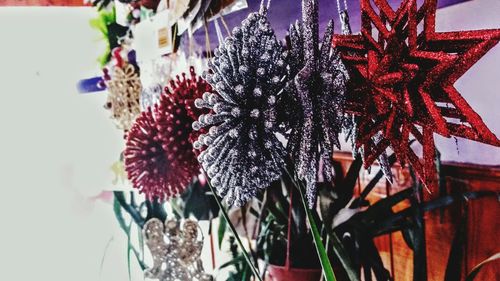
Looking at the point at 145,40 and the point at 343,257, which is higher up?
the point at 145,40

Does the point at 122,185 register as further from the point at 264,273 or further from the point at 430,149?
the point at 430,149

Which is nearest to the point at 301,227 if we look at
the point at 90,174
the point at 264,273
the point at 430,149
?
the point at 264,273

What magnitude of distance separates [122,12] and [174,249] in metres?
0.52

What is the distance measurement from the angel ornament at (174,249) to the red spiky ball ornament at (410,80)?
0.50 m

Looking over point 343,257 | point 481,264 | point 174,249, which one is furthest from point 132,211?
point 481,264

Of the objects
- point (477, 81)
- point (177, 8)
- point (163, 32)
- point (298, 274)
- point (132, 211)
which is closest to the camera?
point (477, 81)

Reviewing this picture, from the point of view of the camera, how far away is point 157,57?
104cm

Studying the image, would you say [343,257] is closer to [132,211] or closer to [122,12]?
[132,211]

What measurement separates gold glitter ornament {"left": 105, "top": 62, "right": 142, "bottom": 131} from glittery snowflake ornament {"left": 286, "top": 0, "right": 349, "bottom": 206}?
640 millimetres

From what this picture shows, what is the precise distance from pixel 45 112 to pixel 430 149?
124 cm

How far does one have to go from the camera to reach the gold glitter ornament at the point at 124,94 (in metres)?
1.16

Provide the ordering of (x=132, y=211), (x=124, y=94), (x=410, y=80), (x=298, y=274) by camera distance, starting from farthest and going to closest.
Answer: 1. (x=124, y=94)
2. (x=132, y=211)
3. (x=298, y=274)
4. (x=410, y=80)

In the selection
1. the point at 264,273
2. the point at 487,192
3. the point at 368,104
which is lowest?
the point at 264,273

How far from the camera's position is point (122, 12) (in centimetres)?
118
